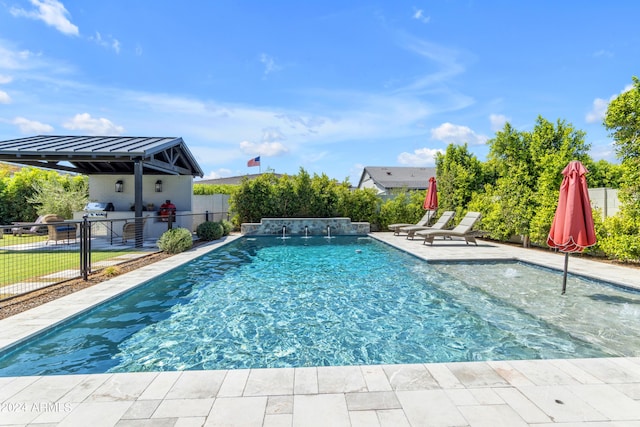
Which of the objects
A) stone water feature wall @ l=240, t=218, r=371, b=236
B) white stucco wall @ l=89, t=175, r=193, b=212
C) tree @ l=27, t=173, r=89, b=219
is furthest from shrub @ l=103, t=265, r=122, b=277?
tree @ l=27, t=173, r=89, b=219

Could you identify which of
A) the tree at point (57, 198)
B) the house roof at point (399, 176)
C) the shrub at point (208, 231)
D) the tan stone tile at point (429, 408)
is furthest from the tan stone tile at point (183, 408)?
the house roof at point (399, 176)

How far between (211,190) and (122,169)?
661cm

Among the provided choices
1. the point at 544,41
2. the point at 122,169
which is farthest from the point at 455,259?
the point at 122,169

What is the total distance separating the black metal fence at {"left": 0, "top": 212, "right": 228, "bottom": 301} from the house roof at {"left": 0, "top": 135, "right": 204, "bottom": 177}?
219 cm

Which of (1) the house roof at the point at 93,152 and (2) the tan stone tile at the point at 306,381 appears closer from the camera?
(2) the tan stone tile at the point at 306,381

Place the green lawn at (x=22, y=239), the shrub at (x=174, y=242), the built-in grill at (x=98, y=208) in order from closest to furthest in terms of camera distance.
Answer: the shrub at (x=174, y=242) → the green lawn at (x=22, y=239) → the built-in grill at (x=98, y=208)

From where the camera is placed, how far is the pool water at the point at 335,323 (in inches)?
143

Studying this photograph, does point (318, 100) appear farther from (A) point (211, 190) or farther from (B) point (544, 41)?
(A) point (211, 190)

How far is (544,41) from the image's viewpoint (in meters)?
10.4

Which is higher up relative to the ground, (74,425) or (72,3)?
(72,3)

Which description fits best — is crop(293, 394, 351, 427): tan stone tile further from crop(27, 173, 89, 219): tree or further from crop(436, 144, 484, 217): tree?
crop(27, 173, 89, 219): tree

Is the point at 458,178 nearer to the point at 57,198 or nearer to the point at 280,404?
the point at 280,404

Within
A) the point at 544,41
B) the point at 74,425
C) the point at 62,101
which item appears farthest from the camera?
the point at 62,101

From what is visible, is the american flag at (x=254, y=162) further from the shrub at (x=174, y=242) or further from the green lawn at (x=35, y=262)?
the green lawn at (x=35, y=262)
